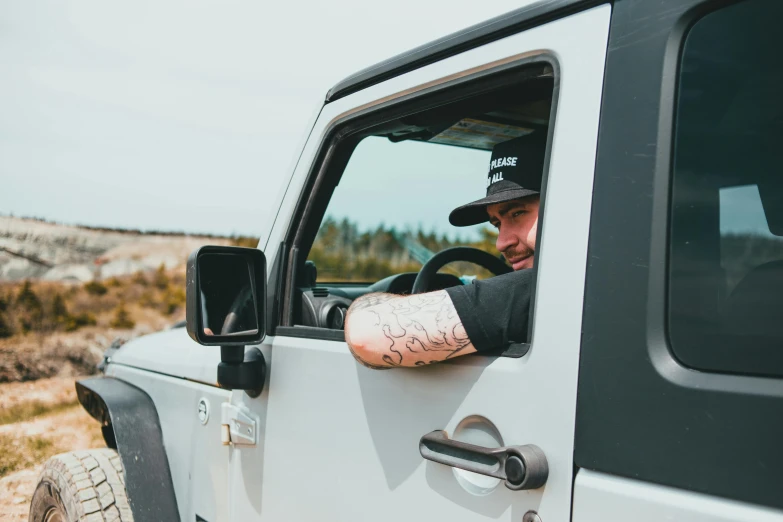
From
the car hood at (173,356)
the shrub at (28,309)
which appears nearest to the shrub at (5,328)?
the shrub at (28,309)

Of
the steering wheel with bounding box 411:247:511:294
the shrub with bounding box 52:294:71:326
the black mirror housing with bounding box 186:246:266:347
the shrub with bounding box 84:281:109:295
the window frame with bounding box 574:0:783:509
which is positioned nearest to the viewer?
the window frame with bounding box 574:0:783:509

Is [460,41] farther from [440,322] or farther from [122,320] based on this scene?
[122,320]

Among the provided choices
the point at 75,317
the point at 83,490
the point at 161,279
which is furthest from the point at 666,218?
the point at 161,279

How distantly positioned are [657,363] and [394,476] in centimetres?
68

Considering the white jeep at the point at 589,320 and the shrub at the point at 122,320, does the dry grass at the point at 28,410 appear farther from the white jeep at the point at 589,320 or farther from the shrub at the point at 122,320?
the shrub at the point at 122,320

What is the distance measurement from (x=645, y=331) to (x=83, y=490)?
215 centimetres

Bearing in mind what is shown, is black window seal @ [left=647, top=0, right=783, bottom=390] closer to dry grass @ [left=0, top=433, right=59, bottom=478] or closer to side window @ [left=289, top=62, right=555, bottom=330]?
side window @ [left=289, top=62, right=555, bottom=330]

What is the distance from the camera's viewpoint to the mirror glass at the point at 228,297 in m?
1.85

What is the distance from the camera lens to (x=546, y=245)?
Result: 133cm

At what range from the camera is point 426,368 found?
1.49m

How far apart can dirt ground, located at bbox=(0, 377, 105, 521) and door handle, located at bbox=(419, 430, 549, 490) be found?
330 centimetres

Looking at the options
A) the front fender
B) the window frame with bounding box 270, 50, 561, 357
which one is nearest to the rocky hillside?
the front fender

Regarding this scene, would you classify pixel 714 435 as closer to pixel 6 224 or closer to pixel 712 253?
pixel 712 253

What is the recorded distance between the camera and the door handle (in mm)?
1208
